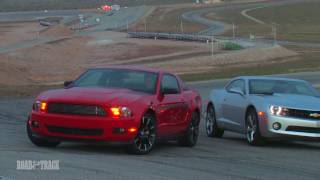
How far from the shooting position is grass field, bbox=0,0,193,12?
586ft

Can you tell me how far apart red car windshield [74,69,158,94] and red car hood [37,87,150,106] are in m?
0.37

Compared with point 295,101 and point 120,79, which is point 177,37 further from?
point 120,79

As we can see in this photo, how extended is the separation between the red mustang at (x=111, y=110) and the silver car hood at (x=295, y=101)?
76.2 inches

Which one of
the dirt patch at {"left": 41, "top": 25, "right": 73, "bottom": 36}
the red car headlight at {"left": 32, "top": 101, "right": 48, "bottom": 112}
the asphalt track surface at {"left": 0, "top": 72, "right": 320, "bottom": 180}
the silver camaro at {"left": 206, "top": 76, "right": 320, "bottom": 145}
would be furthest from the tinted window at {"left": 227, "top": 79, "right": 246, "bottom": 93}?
the dirt patch at {"left": 41, "top": 25, "right": 73, "bottom": 36}

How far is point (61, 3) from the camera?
633 ft

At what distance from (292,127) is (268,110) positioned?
1.64ft

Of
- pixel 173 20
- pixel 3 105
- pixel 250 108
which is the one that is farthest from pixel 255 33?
pixel 250 108

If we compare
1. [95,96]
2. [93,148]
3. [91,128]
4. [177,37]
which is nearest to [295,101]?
[93,148]

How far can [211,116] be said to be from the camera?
1627cm

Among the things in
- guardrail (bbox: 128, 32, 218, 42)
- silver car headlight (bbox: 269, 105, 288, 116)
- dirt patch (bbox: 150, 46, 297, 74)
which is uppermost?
silver car headlight (bbox: 269, 105, 288, 116)

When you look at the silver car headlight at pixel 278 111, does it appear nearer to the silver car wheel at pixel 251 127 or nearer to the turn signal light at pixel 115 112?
the silver car wheel at pixel 251 127

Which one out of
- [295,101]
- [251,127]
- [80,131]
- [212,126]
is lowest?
[212,126]

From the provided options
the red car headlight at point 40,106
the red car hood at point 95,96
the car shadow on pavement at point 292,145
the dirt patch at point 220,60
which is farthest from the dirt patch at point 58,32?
the red car headlight at point 40,106

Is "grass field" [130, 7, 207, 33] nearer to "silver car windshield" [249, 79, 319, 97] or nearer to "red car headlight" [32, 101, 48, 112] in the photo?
"silver car windshield" [249, 79, 319, 97]
